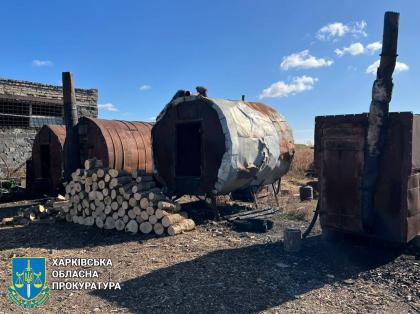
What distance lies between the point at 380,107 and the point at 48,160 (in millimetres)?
11992

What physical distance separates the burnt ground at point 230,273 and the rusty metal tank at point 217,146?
1.45 meters

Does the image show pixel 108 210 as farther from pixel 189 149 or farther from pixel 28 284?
pixel 28 284

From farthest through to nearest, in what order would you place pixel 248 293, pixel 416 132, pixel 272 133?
pixel 272 133
pixel 416 132
pixel 248 293

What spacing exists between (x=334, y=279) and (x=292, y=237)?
1.23 m

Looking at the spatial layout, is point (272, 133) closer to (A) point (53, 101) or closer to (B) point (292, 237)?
(B) point (292, 237)

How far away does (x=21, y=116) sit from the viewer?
1830 centimetres

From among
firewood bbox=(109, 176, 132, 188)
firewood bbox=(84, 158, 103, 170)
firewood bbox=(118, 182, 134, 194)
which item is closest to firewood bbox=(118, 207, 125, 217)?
firewood bbox=(118, 182, 134, 194)

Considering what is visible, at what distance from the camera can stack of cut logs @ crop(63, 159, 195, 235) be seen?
7828 mm

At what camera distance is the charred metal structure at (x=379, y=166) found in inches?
219

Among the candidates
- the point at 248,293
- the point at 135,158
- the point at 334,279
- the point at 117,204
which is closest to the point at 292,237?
the point at 334,279

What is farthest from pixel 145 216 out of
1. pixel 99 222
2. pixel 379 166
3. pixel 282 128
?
pixel 282 128

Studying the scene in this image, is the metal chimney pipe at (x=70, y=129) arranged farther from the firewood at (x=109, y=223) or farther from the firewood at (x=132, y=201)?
the firewood at (x=132, y=201)

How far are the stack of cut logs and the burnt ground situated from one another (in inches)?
12.9

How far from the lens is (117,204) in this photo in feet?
27.4
